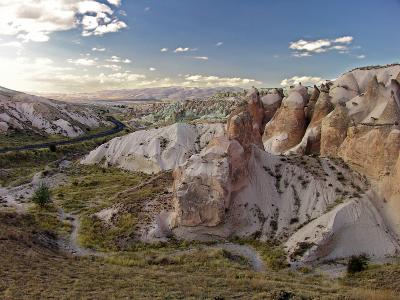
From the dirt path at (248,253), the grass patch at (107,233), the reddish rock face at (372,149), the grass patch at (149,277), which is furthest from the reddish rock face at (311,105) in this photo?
the grass patch at (149,277)

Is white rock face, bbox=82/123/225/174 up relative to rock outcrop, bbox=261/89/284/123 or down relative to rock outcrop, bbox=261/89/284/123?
down

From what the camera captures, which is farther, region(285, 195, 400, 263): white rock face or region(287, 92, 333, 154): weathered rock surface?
region(287, 92, 333, 154): weathered rock surface

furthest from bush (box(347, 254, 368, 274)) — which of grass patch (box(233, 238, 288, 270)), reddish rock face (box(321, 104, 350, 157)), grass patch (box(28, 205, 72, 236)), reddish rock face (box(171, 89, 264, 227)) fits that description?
grass patch (box(28, 205, 72, 236))

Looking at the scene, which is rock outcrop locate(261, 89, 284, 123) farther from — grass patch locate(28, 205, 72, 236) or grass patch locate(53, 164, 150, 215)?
grass patch locate(28, 205, 72, 236)

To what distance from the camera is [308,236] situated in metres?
27.0

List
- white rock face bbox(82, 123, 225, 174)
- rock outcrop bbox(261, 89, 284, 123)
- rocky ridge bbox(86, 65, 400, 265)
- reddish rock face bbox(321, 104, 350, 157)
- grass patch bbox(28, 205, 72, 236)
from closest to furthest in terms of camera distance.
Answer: rocky ridge bbox(86, 65, 400, 265)
grass patch bbox(28, 205, 72, 236)
reddish rock face bbox(321, 104, 350, 157)
rock outcrop bbox(261, 89, 284, 123)
white rock face bbox(82, 123, 225, 174)

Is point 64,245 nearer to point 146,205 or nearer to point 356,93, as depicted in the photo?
point 146,205

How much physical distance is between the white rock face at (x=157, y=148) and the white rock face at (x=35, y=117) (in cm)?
3474

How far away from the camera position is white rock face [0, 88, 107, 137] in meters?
96.3

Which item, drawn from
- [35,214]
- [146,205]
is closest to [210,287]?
[146,205]

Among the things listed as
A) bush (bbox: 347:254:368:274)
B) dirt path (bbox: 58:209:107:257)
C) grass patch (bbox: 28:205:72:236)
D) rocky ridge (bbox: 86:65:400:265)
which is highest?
rocky ridge (bbox: 86:65:400:265)

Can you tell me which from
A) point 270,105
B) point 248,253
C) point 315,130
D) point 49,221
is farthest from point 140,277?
point 270,105

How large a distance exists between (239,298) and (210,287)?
1.76 meters

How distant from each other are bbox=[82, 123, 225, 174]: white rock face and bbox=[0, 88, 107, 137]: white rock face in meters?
34.7
